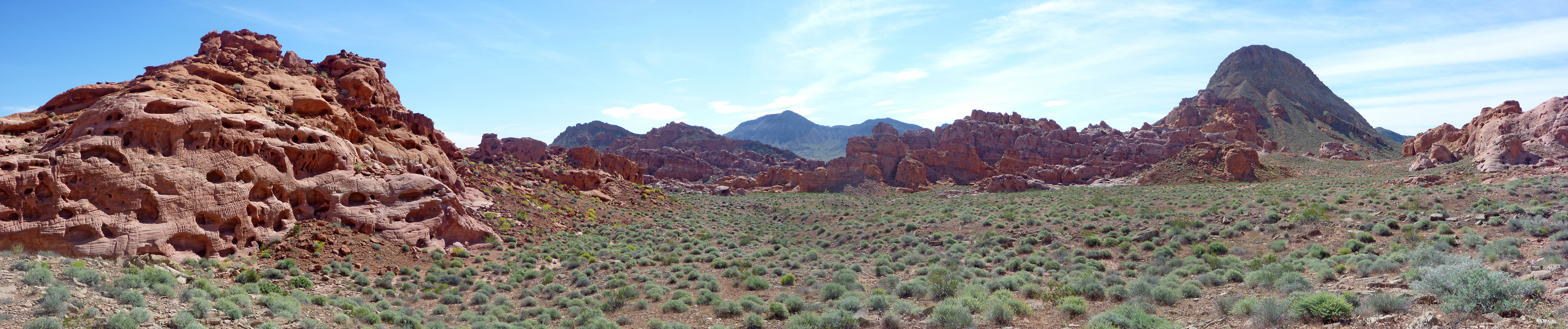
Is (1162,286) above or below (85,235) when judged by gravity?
below

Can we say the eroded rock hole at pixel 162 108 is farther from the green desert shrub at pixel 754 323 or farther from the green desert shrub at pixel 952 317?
the green desert shrub at pixel 952 317

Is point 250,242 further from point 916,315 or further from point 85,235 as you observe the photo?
point 916,315

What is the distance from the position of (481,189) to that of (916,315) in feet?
70.7

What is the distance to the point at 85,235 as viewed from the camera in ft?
38.4

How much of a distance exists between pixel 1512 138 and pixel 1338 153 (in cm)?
3650

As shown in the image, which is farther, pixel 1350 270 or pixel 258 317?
pixel 1350 270

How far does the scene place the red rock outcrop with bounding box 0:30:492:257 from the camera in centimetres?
1183

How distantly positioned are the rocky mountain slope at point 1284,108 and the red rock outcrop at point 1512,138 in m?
17.8

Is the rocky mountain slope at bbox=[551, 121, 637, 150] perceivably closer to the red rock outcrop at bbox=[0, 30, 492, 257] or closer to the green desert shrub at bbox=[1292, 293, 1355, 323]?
the red rock outcrop at bbox=[0, 30, 492, 257]

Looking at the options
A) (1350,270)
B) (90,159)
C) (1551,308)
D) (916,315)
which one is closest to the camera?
(1551,308)

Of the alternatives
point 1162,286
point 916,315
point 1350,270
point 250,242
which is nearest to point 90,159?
point 250,242

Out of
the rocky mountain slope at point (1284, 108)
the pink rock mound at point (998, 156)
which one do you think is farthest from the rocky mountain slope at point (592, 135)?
the rocky mountain slope at point (1284, 108)

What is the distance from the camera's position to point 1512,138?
115ft

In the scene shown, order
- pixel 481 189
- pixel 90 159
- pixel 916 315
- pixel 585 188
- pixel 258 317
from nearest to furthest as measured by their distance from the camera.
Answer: pixel 258 317
pixel 916 315
pixel 90 159
pixel 481 189
pixel 585 188
